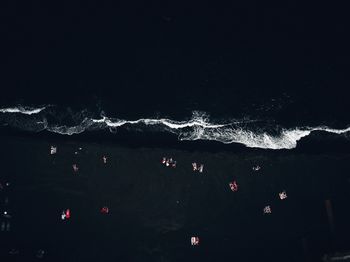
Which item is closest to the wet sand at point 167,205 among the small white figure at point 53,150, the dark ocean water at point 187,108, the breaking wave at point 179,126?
the dark ocean water at point 187,108

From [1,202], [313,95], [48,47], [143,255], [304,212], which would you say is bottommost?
[143,255]

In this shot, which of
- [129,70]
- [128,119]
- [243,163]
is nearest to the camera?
[243,163]

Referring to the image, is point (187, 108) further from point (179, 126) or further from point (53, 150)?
point (53, 150)

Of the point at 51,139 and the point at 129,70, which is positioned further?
the point at 129,70

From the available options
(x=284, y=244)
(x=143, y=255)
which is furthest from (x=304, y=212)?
(x=143, y=255)

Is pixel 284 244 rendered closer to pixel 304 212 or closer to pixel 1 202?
pixel 304 212

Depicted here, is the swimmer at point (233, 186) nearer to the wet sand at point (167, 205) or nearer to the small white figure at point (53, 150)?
the wet sand at point (167, 205)

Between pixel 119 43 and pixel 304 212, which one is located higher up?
pixel 119 43

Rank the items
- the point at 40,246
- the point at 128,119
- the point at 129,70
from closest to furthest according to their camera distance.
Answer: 1. the point at 40,246
2. the point at 128,119
3. the point at 129,70
